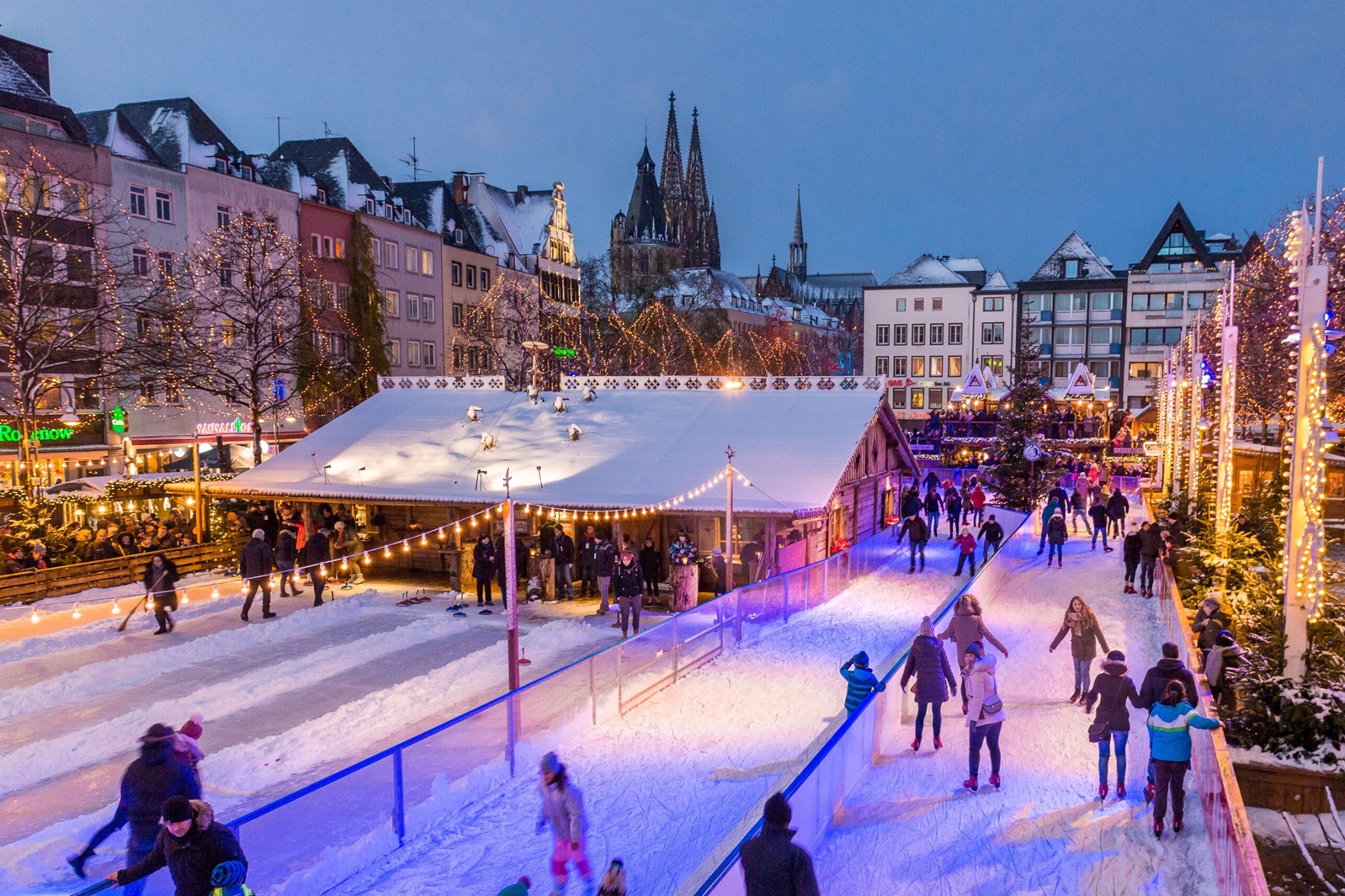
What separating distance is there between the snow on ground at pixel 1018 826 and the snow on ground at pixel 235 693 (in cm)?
566

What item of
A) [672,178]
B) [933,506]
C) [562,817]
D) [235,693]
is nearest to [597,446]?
[933,506]

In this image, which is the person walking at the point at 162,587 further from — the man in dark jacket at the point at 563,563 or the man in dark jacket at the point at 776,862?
the man in dark jacket at the point at 776,862

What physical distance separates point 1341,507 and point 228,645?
2688 centimetres

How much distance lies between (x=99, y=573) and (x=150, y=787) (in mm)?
15213

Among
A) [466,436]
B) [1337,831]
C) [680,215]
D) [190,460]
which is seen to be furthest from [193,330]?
[680,215]

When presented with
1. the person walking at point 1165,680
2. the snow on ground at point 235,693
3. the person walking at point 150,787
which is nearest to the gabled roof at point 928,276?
the snow on ground at point 235,693

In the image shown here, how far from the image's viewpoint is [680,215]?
129 m

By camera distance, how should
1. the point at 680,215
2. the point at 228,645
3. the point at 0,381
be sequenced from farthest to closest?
the point at 680,215
the point at 0,381
the point at 228,645

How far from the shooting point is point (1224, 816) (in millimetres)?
6402

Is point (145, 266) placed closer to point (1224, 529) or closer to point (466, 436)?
point (466, 436)

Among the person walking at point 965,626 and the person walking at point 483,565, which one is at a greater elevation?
the person walking at point 965,626

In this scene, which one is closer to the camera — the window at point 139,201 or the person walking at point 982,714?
the person walking at point 982,714

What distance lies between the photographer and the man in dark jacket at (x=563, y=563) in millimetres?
18500

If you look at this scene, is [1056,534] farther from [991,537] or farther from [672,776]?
[672,776]
